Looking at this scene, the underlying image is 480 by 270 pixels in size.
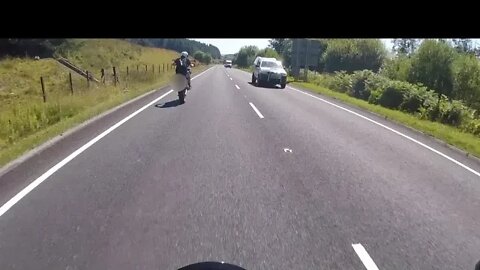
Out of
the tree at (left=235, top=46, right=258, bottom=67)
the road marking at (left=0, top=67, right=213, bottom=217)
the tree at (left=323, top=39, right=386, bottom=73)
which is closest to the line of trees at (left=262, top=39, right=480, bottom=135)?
the tree at (left=323, top=39, right=386, bottom=73)

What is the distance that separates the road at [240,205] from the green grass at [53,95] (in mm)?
1105

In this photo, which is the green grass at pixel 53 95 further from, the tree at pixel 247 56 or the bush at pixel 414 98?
the tree at pixel 247 56

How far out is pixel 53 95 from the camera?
16672mm

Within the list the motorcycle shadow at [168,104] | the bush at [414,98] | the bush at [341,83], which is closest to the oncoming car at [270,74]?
the bush at [341,83]

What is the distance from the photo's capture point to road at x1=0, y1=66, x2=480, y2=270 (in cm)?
376

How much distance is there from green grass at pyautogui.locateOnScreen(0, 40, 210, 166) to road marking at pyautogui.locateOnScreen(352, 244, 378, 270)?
2.55m

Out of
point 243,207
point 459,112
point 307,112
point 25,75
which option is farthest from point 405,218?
point 25,75

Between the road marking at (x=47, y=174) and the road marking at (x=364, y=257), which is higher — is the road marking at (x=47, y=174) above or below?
below

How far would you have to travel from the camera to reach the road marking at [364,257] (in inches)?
142

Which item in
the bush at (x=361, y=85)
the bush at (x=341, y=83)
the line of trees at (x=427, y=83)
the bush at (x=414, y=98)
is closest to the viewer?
the line of trees at (x=427, y=83)

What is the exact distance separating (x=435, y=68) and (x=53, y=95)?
30.4 metres

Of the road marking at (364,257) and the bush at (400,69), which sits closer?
the road marking at (364,257)
